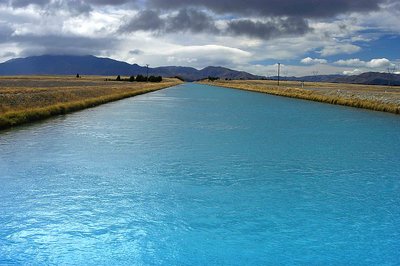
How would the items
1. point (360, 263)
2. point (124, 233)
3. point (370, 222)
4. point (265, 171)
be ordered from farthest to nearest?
point (265, 171) < point (370, 222) < point (124, 233) < point (360, 263)

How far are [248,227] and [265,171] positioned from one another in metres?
5.08

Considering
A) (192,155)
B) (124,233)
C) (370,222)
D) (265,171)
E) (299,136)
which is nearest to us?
(124,233)

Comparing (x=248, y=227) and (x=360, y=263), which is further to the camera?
(x=248, y=227)

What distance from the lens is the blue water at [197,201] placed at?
7.41m

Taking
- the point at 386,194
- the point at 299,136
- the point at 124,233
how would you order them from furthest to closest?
the point at 299,136 → the point at 386,194 → the point at 124,233

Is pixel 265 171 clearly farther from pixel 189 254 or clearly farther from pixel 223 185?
pixel 189 254

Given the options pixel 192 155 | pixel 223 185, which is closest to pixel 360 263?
pixel 223 185

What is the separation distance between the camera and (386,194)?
11.1 meters

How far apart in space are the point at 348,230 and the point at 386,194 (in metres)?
3.23

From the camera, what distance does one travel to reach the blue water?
7406 millimetres

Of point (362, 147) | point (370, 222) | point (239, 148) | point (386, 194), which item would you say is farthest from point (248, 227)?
point (362, 147)

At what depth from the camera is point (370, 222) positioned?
9023mm

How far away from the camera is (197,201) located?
10.2 meters

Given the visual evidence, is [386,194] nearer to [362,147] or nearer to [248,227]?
[248,227]
